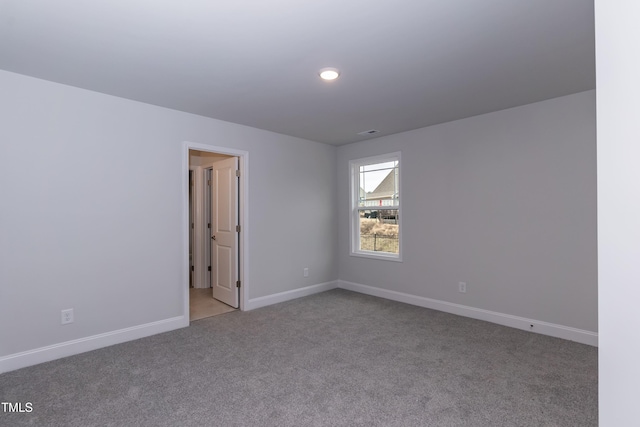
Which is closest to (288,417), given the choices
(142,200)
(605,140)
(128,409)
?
(128,409)

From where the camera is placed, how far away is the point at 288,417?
6.62 feet

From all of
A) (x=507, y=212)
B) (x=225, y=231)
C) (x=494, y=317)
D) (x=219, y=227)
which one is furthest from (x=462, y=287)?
(x=219, y=227)

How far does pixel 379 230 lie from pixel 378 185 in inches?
27.0

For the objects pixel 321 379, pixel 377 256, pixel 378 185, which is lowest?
pixel 321 379

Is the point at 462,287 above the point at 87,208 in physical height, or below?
below

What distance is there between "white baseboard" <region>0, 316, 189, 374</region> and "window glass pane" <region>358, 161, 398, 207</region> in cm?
304

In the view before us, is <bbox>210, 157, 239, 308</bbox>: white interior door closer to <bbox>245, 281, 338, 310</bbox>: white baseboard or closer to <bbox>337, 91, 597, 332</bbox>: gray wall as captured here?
<bbox>245, 281, 338, 310</bbox>: white baseboard

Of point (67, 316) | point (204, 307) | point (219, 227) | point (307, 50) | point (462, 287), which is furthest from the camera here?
point (219, 227)

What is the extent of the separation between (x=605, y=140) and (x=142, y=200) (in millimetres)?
3589

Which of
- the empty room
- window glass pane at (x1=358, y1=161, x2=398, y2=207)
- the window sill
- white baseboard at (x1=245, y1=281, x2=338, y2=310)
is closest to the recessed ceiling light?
the empty room

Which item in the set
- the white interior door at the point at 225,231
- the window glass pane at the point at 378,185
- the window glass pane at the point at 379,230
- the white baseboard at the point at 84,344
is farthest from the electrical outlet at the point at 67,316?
the window glass pane at the point at 378,185

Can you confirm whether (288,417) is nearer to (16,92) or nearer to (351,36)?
(351,36)

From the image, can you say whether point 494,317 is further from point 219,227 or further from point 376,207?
point 219,227

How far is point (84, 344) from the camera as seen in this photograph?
117 inches
